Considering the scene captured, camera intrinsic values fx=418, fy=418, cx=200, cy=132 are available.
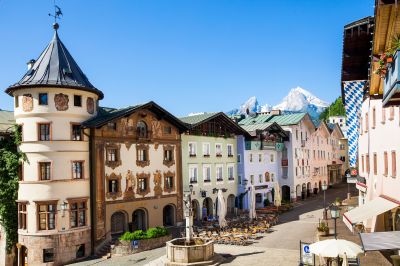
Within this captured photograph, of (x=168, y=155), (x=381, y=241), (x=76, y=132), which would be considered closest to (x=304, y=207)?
(x=168, y=155)

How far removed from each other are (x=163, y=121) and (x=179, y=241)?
1556cm

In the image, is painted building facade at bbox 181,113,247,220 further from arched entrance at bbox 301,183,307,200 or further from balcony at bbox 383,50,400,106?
balcony at bbox 383,50,400,106

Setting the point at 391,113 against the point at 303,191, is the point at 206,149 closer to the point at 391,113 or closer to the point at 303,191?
the point at 303,191

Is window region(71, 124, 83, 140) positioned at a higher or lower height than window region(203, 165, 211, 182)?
higher

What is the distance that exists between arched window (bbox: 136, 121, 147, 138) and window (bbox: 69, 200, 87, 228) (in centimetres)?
810

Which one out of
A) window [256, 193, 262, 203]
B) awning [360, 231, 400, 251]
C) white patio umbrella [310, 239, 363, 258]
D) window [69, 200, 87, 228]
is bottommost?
window [256, 193, 262, 203]

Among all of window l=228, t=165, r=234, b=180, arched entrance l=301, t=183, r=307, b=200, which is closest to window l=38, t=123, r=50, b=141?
window l=228, t=165, r=234, b=180

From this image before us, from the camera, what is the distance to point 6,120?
3678cm

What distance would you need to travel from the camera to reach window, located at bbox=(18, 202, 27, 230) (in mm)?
32031

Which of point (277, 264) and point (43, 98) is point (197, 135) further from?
point (277, 264)

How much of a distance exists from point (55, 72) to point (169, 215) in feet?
57.3

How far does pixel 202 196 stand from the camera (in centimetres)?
4431

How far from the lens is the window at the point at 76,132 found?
108 ft

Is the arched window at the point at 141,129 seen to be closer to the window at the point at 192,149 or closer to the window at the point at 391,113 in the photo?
the window at the point at 192,149
